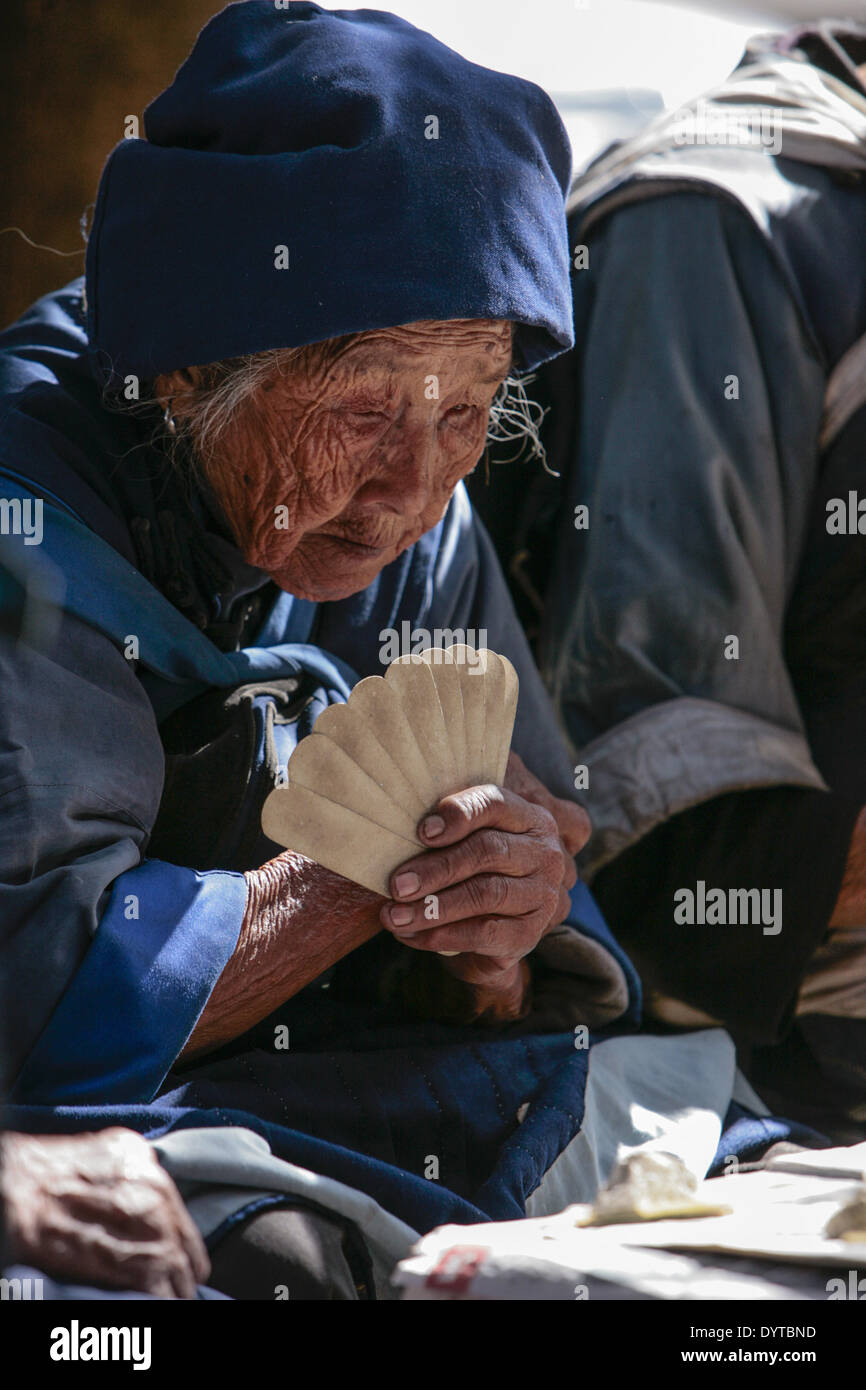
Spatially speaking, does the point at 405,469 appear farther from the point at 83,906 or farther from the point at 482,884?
the point at 83,906

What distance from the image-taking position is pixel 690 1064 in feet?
6.09

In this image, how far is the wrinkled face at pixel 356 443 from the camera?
4.77 ft

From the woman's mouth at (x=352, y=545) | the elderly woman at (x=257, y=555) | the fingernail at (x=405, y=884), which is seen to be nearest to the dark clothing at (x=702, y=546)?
the elderly woman at (x=257, y=555)

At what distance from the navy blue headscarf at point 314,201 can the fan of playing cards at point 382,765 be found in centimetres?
36

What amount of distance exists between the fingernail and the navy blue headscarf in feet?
1.79

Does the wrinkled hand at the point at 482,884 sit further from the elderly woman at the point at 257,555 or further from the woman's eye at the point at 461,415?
the woman's eye at the point at 461,415

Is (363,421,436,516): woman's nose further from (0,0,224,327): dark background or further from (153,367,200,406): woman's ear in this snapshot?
(0,0,224,327): dark background

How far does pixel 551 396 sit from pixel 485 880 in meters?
1.10

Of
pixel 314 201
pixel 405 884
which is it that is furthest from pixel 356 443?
pixel 405 884

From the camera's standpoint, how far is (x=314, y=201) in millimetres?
1349

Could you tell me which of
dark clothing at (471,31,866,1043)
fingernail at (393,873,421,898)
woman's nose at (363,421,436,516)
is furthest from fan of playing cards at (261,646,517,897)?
dark clothing at (471,31,866,1043)

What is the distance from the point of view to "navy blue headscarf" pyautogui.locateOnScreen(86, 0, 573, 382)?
1.35m

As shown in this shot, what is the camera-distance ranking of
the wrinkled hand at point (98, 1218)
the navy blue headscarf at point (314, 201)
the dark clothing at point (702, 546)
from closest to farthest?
the wrinkled hand at point (98, 1218), the navy blue headscarf at point (314, 201), the dark clothing at point (702, 546)

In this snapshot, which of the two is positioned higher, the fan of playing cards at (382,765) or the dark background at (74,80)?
the dark background at (74,80)
